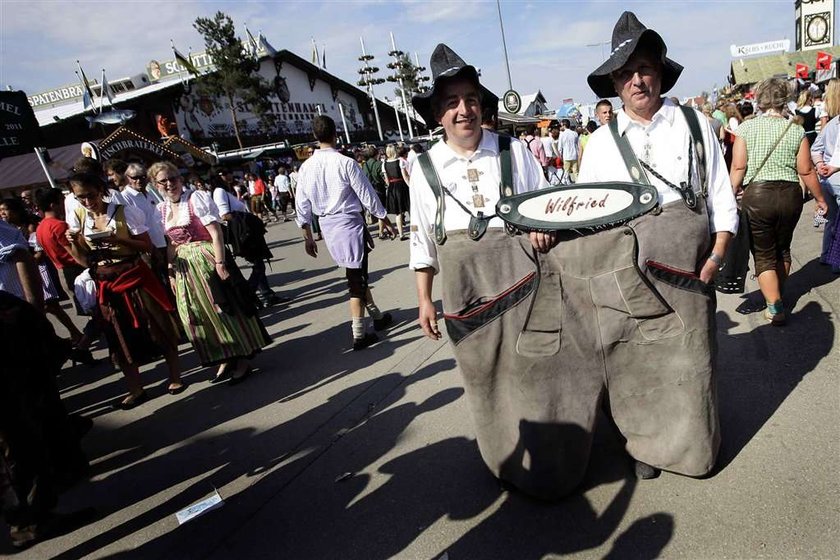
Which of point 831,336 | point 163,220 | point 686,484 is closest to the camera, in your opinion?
point 686,484

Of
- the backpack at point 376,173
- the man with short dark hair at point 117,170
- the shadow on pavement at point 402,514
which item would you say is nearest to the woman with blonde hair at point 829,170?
the shadow on pavement at point 402,514

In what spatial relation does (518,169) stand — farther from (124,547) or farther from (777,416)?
(124,547)

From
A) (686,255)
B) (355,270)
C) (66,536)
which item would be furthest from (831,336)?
(66,536)

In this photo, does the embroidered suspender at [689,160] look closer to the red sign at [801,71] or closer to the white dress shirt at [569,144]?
the white dress shirt at [569,144]

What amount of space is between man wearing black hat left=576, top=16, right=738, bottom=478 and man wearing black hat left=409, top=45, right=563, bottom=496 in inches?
13.2

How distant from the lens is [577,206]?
190 centimetres

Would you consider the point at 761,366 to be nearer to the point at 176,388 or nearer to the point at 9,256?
the point at 176,388

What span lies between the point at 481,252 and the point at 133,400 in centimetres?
369

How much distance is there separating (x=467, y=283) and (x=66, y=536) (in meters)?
2.58

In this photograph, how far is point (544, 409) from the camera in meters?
2.15

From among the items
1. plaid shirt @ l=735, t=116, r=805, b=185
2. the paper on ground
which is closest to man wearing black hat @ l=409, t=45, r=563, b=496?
the paper on ground

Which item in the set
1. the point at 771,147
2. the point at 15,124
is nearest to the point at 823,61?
the point at 771,147

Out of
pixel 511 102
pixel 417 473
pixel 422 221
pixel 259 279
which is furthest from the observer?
pixel 511 102

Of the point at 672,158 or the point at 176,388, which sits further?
the point at 176,388
